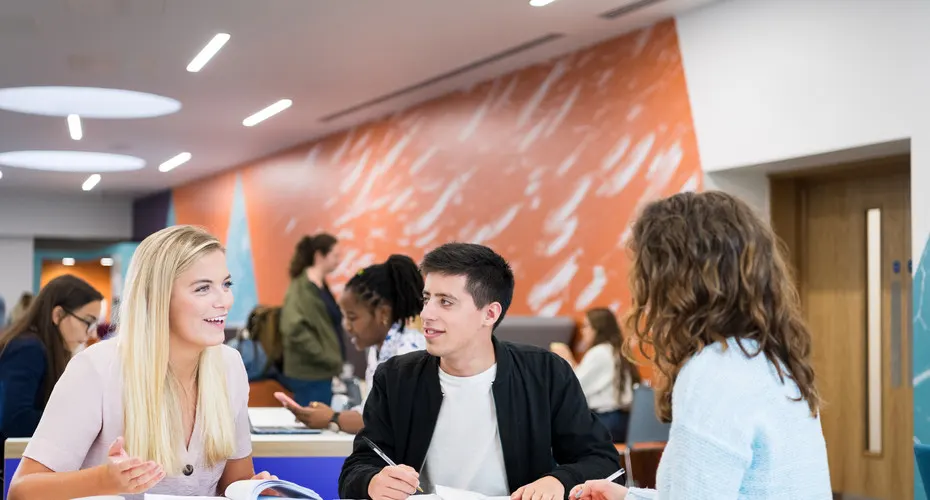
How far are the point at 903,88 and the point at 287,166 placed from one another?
28.0 ft

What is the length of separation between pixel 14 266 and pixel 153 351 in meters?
17.3

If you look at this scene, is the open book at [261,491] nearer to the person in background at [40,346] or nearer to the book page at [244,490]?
the book page at [244,490]

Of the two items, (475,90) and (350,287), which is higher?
(475,90)

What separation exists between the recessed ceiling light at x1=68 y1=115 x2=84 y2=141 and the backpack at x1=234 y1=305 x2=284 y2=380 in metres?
4.49

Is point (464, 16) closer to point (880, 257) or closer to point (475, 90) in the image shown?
point (475, 90)

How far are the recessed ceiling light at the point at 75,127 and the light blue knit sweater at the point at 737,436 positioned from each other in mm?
9609

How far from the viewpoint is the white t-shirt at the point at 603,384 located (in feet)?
19.4

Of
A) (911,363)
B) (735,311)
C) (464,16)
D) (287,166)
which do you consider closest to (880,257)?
(911,363)

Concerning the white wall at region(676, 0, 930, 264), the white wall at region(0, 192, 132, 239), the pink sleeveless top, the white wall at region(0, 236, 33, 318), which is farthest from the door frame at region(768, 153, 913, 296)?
the white wall at region(0, 236, 33, 318)

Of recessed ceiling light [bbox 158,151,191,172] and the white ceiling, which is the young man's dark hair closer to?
the white ceiling

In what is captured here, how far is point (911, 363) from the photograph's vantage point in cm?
537

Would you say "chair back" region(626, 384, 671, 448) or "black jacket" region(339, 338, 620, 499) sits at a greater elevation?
"black jacket" region(339, 338, 620, 499)

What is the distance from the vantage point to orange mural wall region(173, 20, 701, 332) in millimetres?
6621

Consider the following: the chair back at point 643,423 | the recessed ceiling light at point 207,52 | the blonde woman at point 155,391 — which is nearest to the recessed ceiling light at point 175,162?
the recessed ceiling light at point 207,52
